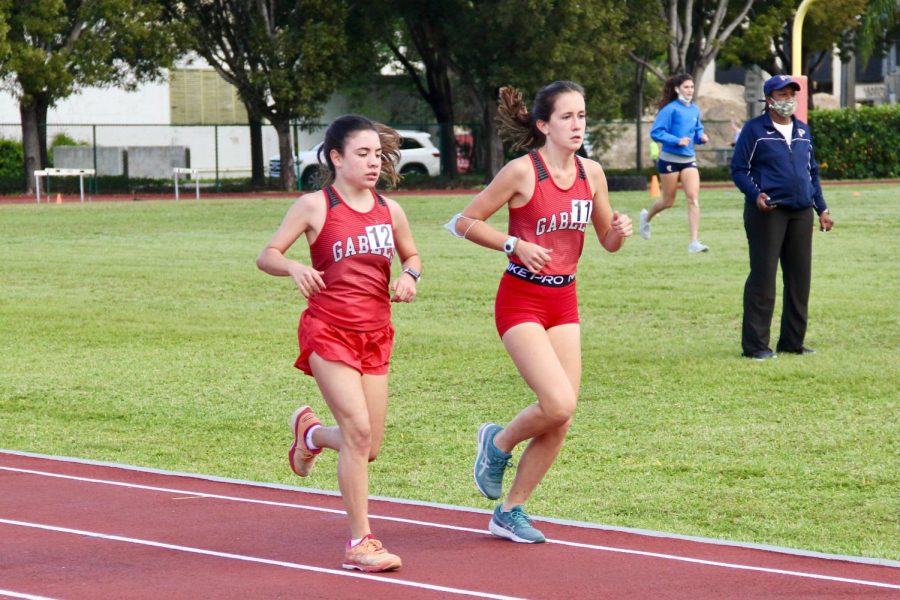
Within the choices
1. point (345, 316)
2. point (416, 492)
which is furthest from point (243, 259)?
point (345, 316)

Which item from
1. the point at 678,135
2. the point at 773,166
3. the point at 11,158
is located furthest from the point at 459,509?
the point at 11,158

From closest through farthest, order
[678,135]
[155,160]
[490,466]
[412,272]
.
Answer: [412,272]
[490,466]
[678,135]
[155,160]

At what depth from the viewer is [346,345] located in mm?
6141

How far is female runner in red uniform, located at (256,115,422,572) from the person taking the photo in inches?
239

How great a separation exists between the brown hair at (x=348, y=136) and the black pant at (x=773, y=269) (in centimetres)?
557

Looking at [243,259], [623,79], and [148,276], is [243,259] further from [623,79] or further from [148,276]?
[623,79]

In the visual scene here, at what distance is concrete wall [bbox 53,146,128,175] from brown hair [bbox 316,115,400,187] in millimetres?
40348

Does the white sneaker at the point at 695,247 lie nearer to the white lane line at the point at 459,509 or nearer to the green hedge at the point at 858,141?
the white lane line at the point at 459,509

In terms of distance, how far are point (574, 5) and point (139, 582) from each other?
3852 cm

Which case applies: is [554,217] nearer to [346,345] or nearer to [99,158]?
[346,345]

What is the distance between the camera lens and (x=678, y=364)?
1166 centimetres

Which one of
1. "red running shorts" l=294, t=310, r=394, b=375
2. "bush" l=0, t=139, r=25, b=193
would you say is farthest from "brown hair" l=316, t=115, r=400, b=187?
"bush" l=0, t=139, r=25, b=193

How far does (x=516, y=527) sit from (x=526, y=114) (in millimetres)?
1833

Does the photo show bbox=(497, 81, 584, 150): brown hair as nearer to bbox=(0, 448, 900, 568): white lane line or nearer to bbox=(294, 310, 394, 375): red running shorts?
bbox=(294, 310, 394, 375): red running shorts
